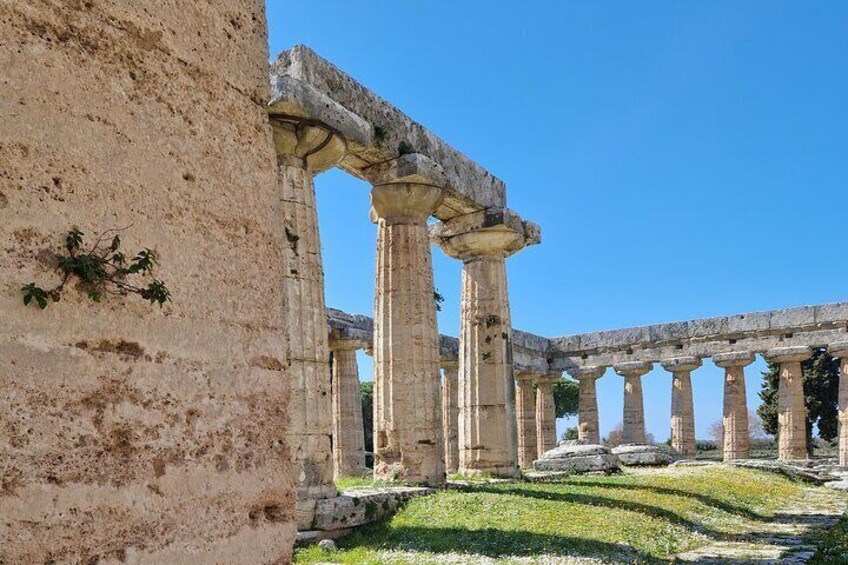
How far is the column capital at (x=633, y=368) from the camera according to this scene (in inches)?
1200

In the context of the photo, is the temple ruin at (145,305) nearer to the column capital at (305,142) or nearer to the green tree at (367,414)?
the column capital at (305,142)

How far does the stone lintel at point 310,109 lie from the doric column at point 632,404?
70.6 feet

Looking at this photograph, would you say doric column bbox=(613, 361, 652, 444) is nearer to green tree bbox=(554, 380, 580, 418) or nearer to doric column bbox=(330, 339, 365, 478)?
doric column bbox=(330, 339, 365, 478)

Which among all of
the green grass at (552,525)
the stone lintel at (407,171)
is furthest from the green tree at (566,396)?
the stone lintel at (407,171)

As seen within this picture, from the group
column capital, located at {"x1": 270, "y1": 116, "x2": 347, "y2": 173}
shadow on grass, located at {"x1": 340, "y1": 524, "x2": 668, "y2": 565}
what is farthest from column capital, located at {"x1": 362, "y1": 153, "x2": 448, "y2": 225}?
shadow on grass, located at {"x1": 340, "y1": 524, "x2": 668, "y2": 565}

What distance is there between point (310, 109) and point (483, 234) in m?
6.16

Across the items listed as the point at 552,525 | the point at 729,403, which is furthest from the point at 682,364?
the point at 552,525

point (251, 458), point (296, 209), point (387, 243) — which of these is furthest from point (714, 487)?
point (251, 458)

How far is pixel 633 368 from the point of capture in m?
30.6

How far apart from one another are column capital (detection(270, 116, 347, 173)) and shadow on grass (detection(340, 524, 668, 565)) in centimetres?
493

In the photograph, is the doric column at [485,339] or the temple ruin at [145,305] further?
the doric column at [485,339]

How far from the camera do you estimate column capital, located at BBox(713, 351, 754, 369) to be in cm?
2859

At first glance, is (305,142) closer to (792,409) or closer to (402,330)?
(402,330)

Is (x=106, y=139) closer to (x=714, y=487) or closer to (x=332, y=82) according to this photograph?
(x=332, y=82)
